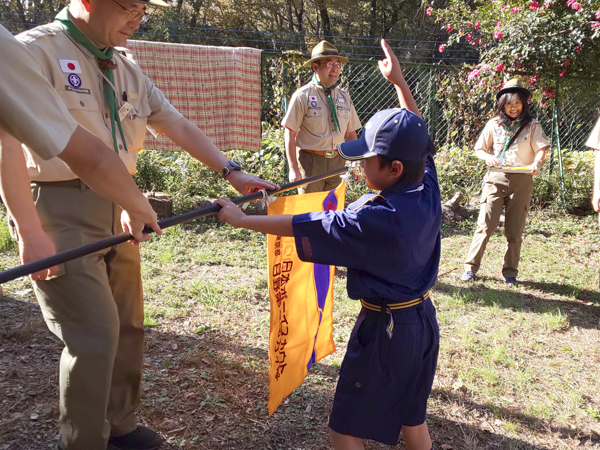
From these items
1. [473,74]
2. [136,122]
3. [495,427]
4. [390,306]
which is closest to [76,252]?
[136,122]

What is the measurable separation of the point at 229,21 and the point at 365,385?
22.7m

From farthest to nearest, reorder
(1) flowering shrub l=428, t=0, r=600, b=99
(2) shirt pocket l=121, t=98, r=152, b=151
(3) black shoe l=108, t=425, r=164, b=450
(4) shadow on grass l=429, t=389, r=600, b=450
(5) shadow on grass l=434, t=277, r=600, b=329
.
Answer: (1) flowering shrub l=428, t=0, r=600, b=99, (5) shadow on grass l=434, t=277, r=600, b=329, (4) shadow on grass l=429, t=389, r=600, b=450, (3) black shoe l=108, t=425, r=164, b=450, (2) shirt pocket l=121, t=98, r=152, b=151

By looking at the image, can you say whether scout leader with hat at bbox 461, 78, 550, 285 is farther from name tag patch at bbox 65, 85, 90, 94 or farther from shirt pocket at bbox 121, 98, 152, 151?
name tag patch at bbox 65, 85, 90, 94

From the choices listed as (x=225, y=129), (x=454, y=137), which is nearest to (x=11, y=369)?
(x=225, y=129)

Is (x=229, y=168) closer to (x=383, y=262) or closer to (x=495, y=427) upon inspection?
(x=383, y=262)

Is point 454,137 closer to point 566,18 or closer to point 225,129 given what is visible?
point 566,18

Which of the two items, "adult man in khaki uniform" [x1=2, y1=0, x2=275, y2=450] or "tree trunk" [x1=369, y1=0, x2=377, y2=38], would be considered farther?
"tree trunk" [x1=369, y1=0, x2=377, y2=38]

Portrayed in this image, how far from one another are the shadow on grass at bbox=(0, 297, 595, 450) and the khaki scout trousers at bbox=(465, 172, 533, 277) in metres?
2.50

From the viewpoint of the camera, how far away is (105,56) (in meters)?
2.08

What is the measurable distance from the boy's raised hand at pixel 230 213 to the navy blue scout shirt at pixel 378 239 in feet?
0.73

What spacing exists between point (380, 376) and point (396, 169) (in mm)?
820

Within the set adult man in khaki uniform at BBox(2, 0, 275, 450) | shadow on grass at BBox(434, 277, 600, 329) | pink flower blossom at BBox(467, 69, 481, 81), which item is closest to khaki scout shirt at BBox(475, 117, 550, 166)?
shadow on grass at BBox(434, 277, 600, 329)

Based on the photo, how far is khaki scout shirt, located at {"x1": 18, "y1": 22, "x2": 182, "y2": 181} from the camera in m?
1.92

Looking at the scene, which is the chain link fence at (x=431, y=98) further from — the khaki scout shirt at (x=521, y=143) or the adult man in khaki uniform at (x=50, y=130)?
the adult man in khaki uniform at (x=50, y=130)
